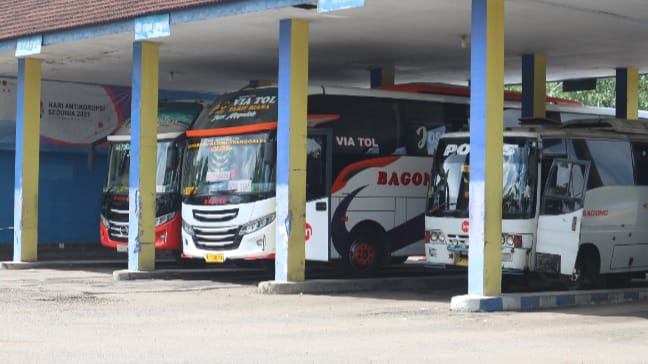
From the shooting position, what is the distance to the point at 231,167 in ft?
70.8

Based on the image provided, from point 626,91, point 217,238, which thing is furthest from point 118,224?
point 626,91

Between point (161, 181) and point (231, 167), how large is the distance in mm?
3135

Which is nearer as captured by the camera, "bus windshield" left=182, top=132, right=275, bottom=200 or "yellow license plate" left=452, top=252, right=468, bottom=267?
"yellow license plate" left=452, top=252, right=468, bottom=267

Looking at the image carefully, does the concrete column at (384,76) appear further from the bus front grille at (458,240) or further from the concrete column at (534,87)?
the bus front grille at (458,240)

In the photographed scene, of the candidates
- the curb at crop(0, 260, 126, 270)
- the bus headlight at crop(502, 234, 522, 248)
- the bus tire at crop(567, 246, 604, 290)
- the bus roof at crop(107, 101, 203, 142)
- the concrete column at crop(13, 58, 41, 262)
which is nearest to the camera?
the bus headlight at crop(502, 234, 522, 248)

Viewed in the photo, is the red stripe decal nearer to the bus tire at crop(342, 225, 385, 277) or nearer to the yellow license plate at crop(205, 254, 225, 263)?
the bus tire at crop(342, 225, 385, 277)

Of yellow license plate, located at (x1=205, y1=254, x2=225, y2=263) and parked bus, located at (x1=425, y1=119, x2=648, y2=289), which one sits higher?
parked bus, located at (x1=425, y1=119, x2=648, y2=289)

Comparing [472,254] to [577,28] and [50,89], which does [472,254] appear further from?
[50,89]

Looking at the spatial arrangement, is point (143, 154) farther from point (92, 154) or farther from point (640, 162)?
point (640, 162)

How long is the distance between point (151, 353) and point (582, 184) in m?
9.35

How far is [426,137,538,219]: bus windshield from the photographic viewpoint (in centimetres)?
1931

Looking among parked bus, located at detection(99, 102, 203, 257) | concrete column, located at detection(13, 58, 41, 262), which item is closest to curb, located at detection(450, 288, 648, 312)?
parked bus, located at detection(99, 102, 203, 257)

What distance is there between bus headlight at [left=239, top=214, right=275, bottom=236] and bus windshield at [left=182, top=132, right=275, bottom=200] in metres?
0.38

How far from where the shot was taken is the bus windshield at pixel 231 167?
21.1 metres
